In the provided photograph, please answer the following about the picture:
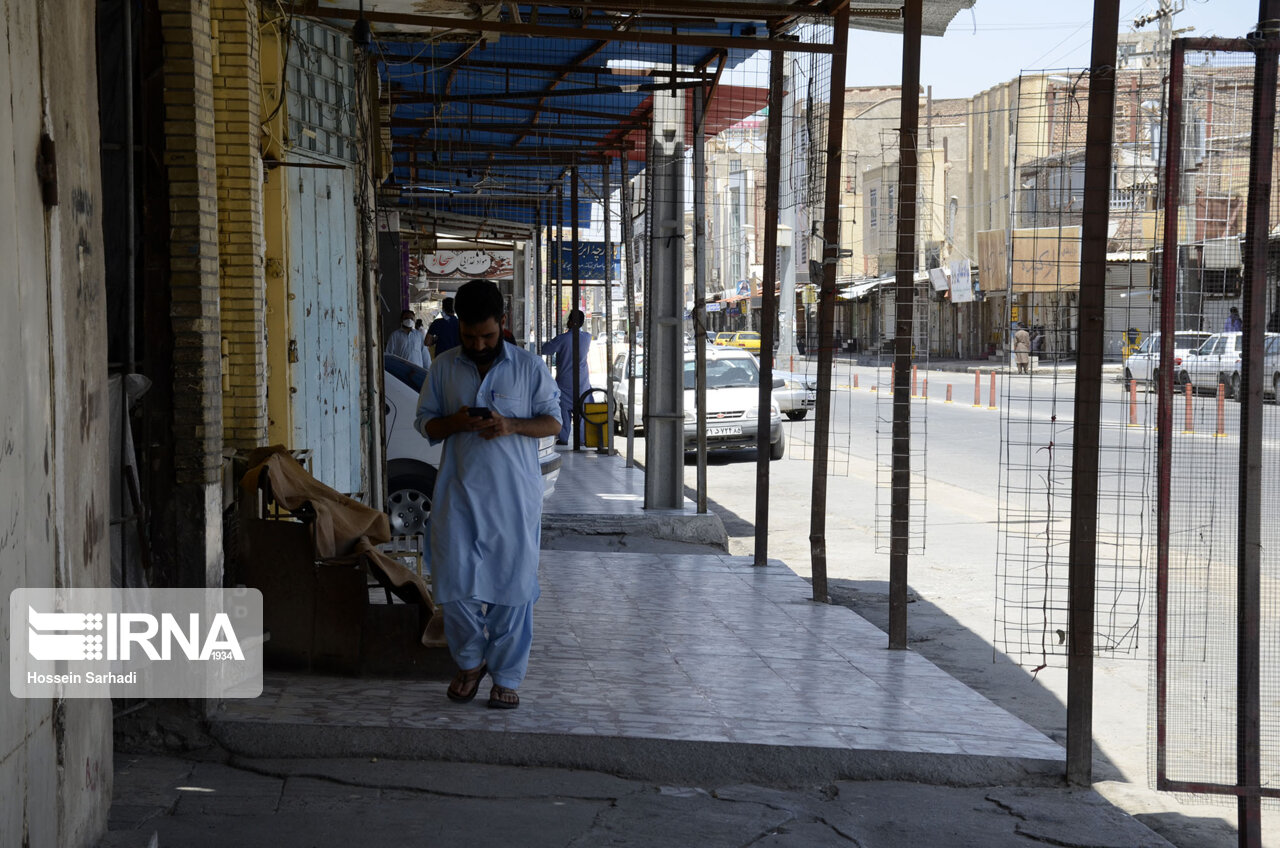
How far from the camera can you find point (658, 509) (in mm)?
12023

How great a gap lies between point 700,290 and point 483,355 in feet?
19.9

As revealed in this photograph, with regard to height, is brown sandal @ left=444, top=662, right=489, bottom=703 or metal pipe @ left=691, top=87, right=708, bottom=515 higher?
metal pipe @ left=691, top=87, right=708, bottom=515

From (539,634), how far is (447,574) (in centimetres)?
185

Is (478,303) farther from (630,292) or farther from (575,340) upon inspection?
(575,340)

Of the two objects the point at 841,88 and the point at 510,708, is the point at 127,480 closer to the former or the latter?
the point at 510,708

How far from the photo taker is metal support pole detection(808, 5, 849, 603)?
26.1 ft

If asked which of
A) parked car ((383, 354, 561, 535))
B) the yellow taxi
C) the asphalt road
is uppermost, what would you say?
the yellow taxi

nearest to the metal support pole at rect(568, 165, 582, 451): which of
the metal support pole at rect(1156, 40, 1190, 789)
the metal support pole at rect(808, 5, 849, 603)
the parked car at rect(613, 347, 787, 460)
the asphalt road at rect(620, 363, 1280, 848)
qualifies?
the parked car at rect(613, 347, 787, 460)

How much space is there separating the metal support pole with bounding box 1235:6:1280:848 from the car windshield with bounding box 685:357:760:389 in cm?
1603

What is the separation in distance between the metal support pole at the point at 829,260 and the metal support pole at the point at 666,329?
3.70m

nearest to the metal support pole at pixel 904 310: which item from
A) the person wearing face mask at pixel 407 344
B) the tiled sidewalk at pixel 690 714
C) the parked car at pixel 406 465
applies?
the tiled sidewalk at pixel 690 714

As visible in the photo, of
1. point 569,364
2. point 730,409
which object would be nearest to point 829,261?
point 569,364

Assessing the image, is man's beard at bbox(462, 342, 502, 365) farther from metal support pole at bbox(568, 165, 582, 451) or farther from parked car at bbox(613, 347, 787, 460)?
parked car at bbox(613, 347, 787, 460)

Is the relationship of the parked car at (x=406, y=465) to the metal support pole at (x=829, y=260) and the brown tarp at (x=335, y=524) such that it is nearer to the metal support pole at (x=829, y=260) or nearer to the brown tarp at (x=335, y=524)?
the metal support pole at (x=829, y=260)
